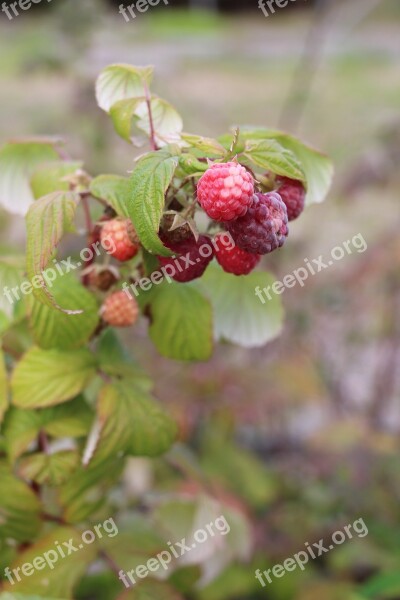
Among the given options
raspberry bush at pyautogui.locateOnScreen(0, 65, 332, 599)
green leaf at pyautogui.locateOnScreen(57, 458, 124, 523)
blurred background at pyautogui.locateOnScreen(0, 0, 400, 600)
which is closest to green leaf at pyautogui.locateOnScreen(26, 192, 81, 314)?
raspberry bush at pyautogui.locateOnScreen(0, 65, 332, 599)

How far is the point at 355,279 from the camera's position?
56.4 inches

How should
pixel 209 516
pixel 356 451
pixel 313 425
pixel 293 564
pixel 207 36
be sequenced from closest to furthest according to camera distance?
pixel 209 516 < pixel 293 564 < pixel 356 451 < pixel 313 425 < pixel 207 36

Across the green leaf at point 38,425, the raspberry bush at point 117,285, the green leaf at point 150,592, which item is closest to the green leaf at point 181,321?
the raspberry bush at point 117,285

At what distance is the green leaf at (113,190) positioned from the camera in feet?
1.68

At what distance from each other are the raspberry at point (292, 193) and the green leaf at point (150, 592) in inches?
14.0

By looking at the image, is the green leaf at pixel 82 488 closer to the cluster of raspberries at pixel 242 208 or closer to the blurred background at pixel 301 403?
the blurred background at pixel 301 403

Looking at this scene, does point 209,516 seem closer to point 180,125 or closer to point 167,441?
point 167,441

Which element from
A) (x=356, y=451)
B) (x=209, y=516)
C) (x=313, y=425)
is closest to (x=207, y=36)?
(x=313, y=425)

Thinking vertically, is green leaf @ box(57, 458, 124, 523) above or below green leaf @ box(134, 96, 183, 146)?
below

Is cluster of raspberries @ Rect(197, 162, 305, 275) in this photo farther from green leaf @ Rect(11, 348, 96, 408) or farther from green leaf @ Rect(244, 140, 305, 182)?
green leaf @ Rect(11, 348, 96, 408)

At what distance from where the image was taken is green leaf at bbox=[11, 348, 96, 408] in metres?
0.60

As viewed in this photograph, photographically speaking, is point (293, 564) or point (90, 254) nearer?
point (90, 254)

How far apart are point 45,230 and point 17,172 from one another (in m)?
0.20

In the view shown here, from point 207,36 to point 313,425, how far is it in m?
4.95
